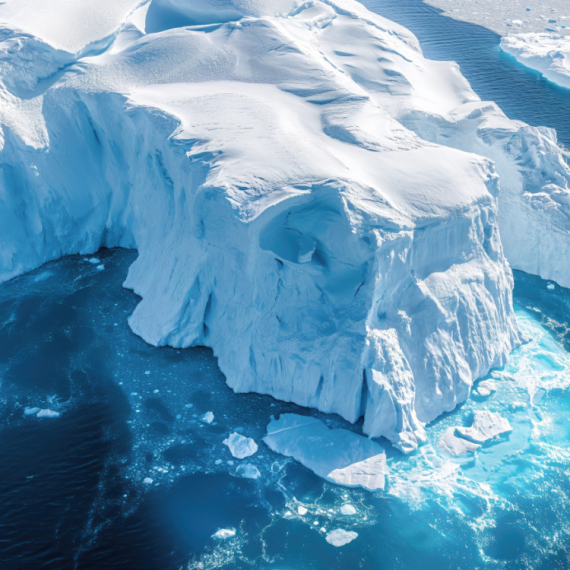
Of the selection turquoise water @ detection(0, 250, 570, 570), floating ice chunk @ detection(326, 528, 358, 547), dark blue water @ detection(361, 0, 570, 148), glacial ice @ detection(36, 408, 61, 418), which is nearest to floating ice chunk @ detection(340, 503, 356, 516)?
turquoise water @ detection(0, 250, 570, 570)

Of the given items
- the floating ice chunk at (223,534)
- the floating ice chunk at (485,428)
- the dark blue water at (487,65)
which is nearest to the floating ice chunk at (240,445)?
the floating ice chunk at (223,534)

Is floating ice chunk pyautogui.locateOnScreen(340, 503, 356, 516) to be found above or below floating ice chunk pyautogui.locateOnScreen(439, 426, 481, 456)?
below

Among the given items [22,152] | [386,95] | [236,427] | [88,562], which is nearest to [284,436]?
[236,427]

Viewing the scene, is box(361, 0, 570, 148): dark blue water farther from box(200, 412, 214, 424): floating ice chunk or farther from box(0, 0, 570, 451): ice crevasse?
box(200, 412, 214, 424): floating ice chunk

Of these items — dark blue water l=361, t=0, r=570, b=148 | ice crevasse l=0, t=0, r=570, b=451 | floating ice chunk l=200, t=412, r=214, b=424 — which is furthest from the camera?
dark blue water l=361, t=0, r=570, b=148

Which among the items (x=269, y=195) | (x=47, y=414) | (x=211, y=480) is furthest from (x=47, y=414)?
(x=269, y=195)

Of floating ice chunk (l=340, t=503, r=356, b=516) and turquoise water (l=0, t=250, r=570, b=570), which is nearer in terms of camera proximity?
turquoise water (l=0, t=250, r=570, b=570)

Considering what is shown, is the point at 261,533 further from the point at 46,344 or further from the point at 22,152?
the point at 22,152
